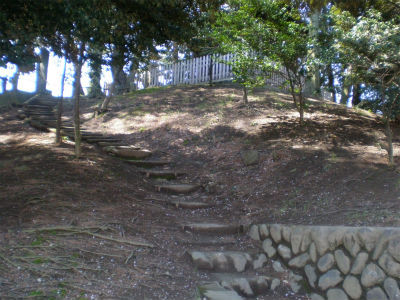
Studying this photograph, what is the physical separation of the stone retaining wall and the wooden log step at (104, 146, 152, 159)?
415 cm

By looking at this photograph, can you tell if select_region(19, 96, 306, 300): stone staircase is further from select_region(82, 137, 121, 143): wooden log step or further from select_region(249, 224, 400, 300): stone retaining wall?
select_region(82, 137, 121, 143): wooden log step

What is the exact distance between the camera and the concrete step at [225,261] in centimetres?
417

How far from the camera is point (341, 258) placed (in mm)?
3670

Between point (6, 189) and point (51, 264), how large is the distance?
2091 mm

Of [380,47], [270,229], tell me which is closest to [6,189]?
[270,229]

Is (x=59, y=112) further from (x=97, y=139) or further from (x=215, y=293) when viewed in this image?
(x=215, y=293)

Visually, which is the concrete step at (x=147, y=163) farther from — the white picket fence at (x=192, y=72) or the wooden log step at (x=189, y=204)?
the white picket fence at (x=192, y=72)

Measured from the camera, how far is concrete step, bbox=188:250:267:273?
417 centimetres

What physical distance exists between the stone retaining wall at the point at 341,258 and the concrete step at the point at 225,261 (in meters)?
0.27

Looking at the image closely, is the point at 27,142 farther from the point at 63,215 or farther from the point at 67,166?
the point at 63,215

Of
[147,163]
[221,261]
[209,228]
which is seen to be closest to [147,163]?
[147,163]

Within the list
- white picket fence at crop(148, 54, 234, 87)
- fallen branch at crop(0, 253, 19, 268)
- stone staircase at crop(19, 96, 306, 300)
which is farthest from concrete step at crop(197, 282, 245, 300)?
white picket fence at crop(148, 54, 234, 87)

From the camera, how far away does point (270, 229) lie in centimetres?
463

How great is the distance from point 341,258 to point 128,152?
5.19 metres
